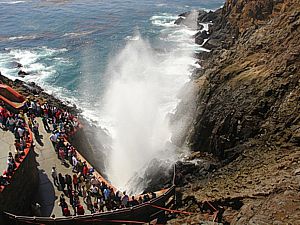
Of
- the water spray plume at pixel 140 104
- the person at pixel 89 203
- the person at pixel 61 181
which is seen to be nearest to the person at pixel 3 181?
the person at pixel 61 181

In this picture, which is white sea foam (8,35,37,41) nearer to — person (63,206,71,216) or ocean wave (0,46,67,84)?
ocean wave (0,46,67,84)

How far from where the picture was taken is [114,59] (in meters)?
55.4

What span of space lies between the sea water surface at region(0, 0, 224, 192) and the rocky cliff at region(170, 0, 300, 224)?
26.2 feet

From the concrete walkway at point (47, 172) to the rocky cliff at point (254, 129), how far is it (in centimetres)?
608

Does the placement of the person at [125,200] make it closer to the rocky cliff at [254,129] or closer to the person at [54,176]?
the rocky cliff at [254,129]

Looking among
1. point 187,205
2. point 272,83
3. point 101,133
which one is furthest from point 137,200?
point 101,133

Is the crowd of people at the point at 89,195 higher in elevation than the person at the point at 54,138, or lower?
lower

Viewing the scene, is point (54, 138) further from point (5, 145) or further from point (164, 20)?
point (164, 20)

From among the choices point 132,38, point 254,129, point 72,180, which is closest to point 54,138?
point 72,180

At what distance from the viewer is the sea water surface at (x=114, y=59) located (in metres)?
37.2

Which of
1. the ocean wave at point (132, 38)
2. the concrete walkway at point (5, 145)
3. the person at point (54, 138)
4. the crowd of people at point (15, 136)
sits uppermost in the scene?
the crowd of people at point (15, 136)

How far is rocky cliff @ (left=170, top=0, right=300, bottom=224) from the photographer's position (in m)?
14.9

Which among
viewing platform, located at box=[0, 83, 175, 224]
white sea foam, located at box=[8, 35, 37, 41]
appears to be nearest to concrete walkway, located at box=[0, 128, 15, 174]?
viewing platform, located at box=[0, 83, 175, 224]

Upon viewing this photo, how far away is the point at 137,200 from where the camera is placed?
18.3 m
